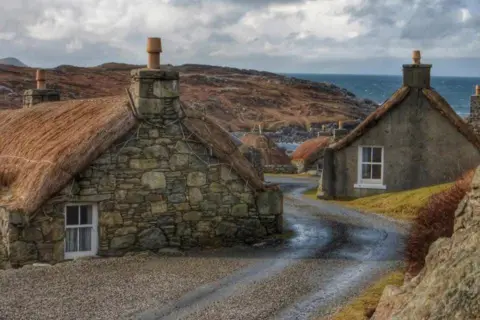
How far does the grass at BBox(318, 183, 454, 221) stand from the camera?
24281 mm

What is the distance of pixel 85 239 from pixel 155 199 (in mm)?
1944

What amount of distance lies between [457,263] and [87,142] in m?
11.2

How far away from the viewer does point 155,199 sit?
725 inches

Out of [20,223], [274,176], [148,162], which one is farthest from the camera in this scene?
[274,176]

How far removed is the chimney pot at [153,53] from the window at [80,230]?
3994 millimetres

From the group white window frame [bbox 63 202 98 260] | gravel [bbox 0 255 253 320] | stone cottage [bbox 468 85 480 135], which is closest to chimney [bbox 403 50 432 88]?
stone cottage [bbox 468 85 480 135]

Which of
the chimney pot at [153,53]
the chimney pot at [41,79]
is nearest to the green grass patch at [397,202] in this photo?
the chimney pot at [153,53]

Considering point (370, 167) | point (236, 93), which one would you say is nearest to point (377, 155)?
point (370, 167)

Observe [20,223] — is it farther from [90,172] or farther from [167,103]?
[167,103]

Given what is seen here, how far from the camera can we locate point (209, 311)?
13.2 m

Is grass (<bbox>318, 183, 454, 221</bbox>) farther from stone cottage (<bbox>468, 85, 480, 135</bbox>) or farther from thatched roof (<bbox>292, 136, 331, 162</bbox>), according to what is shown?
thatched roof (<bbox>292, 136, 331, 162</bbox>)

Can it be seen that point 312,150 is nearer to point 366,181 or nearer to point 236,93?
point 366,181

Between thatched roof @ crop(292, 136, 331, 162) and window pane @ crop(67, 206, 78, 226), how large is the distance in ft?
87.7

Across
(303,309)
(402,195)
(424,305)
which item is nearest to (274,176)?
(402,195)
